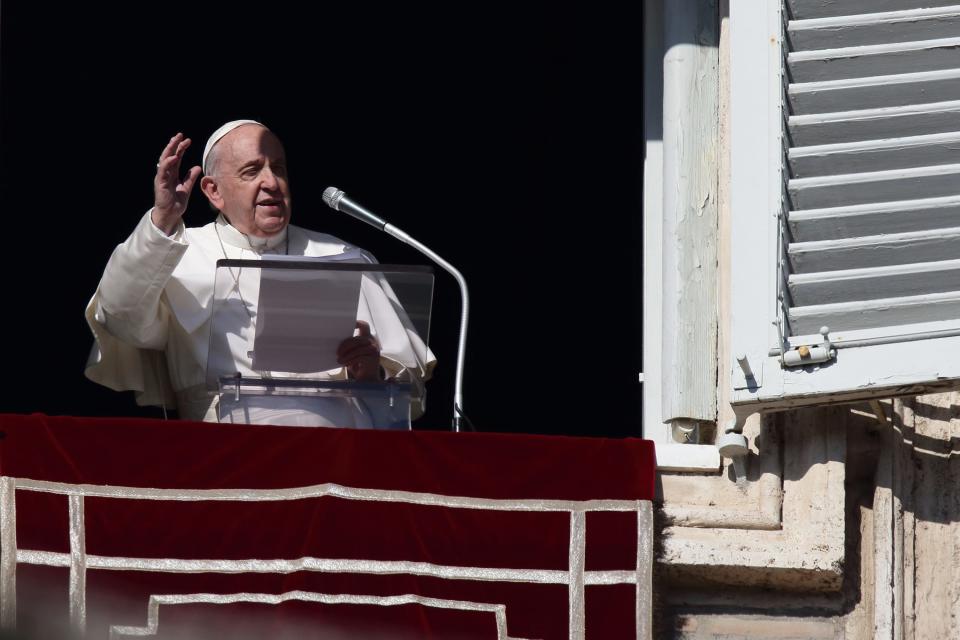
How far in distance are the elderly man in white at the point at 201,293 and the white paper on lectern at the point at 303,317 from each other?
0.05 metres

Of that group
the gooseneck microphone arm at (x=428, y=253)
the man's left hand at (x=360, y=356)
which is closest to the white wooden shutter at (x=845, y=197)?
the gooseneck microphone arm at (x=428, y=253)

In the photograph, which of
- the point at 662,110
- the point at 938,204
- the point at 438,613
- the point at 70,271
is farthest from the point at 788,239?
the point at 70,271

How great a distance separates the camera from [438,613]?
17.7 feet

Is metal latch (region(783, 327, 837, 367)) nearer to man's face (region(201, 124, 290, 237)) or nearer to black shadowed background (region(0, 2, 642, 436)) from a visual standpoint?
man's face (region(201, 124, 290, 237))

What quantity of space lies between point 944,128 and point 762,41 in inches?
18.4

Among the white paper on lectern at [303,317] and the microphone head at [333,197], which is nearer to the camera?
the white paper on lectern at [303,317]

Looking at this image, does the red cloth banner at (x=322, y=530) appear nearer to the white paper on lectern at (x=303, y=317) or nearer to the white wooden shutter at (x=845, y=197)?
Answer: the white paper on lectern at (x=303, y=317)

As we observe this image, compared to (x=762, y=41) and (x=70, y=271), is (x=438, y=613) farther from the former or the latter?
(x=70, y=271)

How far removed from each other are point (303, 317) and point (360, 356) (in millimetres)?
163

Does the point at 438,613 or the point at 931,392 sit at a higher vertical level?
the point at 931,392

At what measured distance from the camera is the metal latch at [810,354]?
5441 mm

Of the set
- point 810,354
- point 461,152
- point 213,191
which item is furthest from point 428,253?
point 461,152

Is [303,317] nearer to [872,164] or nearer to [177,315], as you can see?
[177,315]

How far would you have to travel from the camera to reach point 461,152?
29.2 feet
